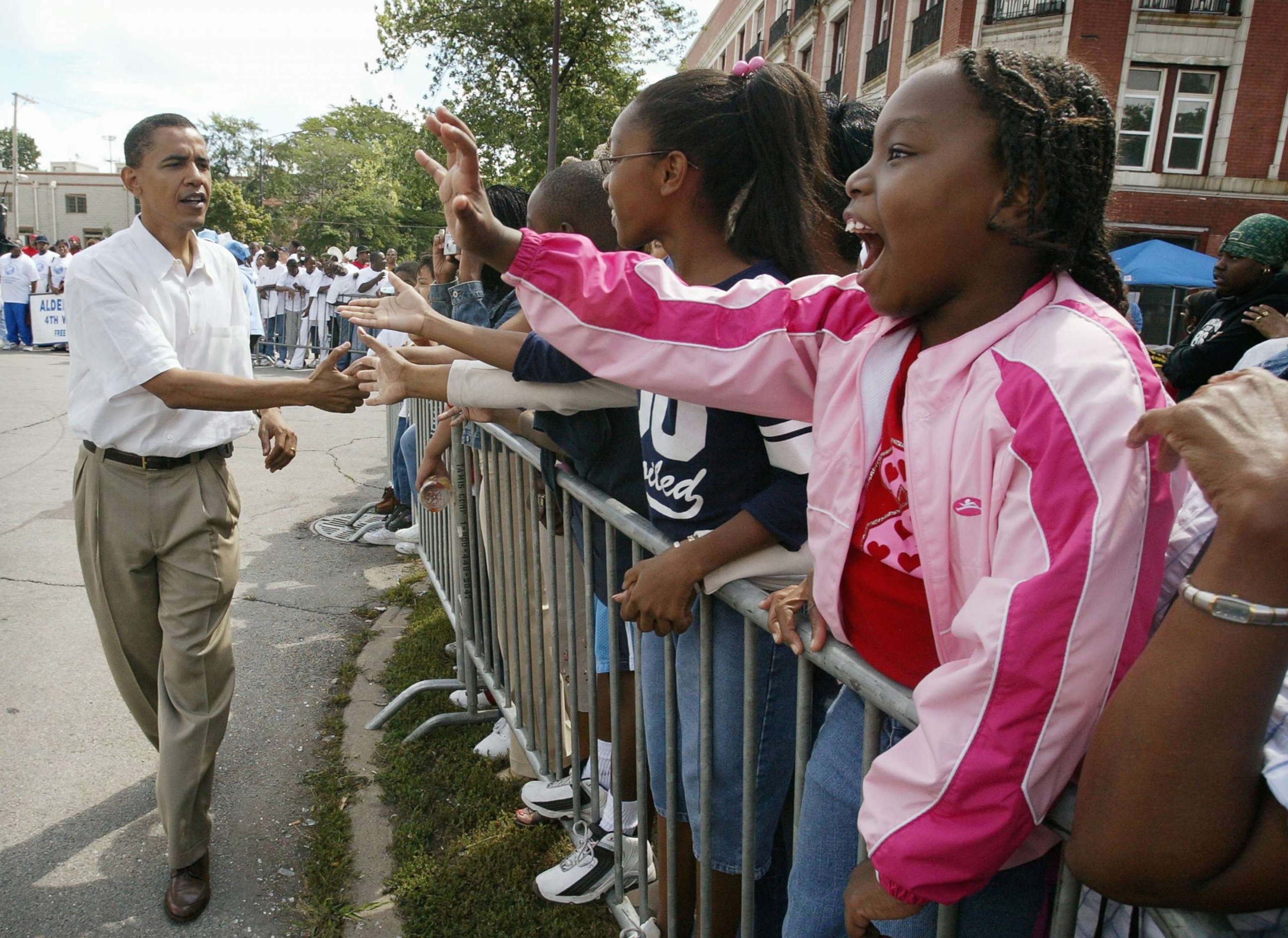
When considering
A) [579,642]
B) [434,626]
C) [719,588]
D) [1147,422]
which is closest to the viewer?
[1147,422]

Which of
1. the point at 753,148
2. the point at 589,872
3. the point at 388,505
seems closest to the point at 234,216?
the point at 388,505

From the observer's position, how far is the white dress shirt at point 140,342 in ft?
9.39

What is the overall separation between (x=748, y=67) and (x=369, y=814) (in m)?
2.69

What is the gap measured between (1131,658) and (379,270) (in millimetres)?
18483

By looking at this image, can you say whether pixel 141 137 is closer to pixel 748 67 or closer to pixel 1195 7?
pixel 748 67

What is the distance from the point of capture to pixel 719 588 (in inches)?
70.7

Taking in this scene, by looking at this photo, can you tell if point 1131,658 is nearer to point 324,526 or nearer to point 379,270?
point 324,526

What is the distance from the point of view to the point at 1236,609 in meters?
0.89

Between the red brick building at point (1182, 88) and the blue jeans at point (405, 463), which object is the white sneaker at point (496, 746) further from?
the red brick building at point (1182, 88)

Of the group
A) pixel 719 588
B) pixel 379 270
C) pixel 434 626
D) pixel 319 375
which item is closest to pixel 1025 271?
pixel 719 588

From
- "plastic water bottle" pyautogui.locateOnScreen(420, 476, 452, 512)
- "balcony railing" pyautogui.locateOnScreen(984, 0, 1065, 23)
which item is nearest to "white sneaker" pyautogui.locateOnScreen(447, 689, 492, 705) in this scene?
"plastic water bottle" pyautogui.locateOnScreen(420, 476, 452, 512)

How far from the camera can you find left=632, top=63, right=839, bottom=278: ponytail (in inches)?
78.9

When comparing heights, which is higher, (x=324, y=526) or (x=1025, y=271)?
(x=1025, y=271)

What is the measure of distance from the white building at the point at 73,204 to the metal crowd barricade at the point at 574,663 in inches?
3228
